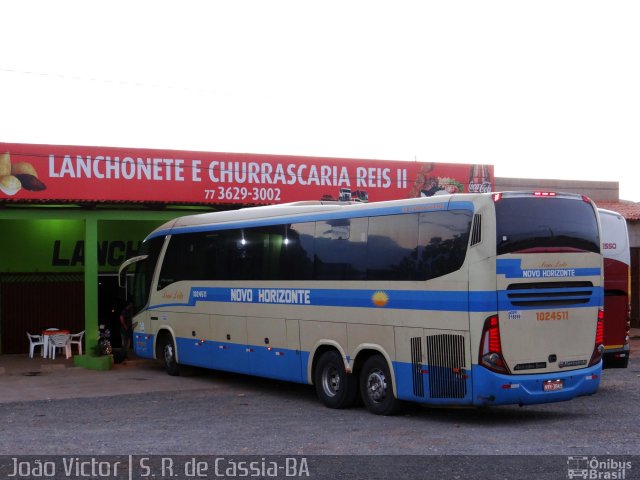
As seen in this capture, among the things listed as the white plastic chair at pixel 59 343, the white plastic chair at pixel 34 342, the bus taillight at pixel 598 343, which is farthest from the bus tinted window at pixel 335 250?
the white plastic chair at pixel 34 342

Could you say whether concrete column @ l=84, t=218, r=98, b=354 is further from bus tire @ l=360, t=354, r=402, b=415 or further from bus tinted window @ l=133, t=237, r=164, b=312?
bus tire @ l=360, t=354, r=402, b=415

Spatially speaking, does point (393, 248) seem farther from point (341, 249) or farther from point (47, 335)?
point (47, 335)

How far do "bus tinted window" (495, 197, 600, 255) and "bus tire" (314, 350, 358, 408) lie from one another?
355 cm

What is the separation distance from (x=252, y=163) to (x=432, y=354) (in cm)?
1253

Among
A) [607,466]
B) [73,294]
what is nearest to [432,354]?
[607,466]

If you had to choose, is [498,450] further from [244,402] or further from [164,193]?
[164,193]

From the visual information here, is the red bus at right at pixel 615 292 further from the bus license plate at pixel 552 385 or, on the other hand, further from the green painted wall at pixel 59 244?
the green painted wall at pixel 59 244

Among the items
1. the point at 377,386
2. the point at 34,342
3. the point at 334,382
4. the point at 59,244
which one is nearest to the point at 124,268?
the point at 34,342

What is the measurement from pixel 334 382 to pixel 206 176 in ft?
33.8

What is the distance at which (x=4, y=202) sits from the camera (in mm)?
20750

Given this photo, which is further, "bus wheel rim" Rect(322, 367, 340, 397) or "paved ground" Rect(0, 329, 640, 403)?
"paved ground" Rect(0, 329, 640, 403)

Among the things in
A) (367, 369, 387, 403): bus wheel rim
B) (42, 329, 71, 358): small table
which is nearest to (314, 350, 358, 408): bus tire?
(367, 369, 387, 403): bus wheel rim

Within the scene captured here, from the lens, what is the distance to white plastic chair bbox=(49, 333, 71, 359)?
2393cm

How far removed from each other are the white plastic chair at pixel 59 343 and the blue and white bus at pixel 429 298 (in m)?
8.53
